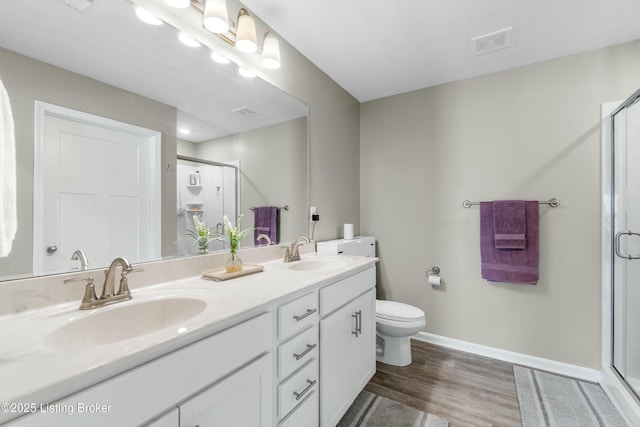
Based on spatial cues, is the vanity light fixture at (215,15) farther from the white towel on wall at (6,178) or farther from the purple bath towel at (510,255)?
the purple bath towel at (510,255)

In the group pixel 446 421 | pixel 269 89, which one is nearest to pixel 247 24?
pixel 269 89

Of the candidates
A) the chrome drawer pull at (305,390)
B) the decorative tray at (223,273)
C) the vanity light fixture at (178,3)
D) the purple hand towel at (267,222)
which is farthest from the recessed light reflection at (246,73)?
the chrome drawer pull at (305,390)

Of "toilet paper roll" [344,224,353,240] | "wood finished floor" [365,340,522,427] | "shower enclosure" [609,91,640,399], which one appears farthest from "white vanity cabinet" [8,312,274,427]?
"shower enclosure" [609,91,640,399]

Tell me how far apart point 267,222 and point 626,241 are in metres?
2.31

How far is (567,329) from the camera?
6.64ft

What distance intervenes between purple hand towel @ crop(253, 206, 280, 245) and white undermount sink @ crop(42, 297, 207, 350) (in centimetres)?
77

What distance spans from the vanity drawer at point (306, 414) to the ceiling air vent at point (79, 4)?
1.69 m

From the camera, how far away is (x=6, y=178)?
0.63 m

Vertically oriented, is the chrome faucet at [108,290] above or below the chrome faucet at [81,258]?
below

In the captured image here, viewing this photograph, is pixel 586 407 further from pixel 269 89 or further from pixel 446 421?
pixel 269 89

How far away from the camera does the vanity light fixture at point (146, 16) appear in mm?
1152

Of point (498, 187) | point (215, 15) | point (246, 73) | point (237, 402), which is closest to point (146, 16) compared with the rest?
point (215, 15)

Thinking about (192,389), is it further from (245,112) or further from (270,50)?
(270,50)

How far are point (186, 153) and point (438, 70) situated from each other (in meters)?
2.06
